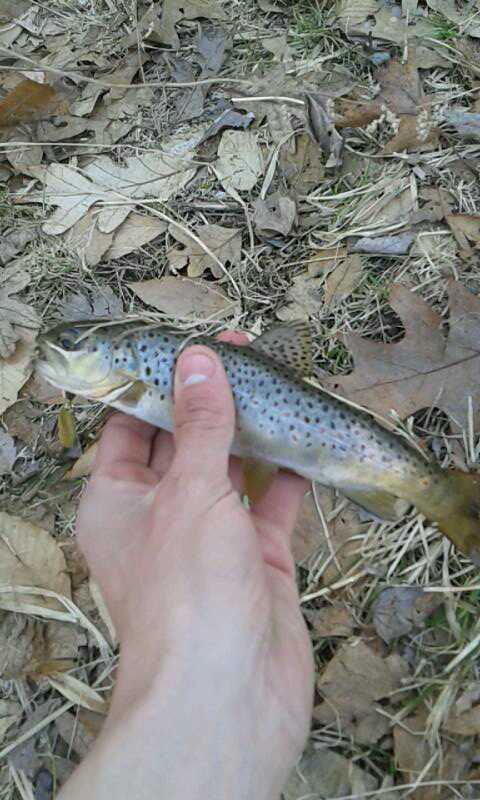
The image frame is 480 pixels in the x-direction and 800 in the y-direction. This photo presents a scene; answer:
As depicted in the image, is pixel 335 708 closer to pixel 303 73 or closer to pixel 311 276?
pixel 311 276

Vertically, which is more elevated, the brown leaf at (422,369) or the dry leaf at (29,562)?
the brown leaf at (422,369)

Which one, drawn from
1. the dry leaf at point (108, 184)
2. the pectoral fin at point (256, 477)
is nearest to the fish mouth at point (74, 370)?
the pectoral fin at point (256, 477)

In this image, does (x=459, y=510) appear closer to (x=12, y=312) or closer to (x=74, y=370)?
(x=74, y=370)

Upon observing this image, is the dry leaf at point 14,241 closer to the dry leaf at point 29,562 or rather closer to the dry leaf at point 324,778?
the dry leaf at point 29,562

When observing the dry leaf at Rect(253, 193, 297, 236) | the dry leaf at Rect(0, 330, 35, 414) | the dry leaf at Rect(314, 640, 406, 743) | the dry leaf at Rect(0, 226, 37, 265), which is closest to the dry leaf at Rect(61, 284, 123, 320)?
the dry leaf at Rect(0, 330, 35, 414)

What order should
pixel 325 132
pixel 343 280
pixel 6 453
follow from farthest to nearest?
pixel 325 132
pixel 343 280
pixel 6 453

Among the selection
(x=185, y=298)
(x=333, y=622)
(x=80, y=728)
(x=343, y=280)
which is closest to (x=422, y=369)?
(x=343, y=280)

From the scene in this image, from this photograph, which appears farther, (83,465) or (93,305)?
(93,305)
